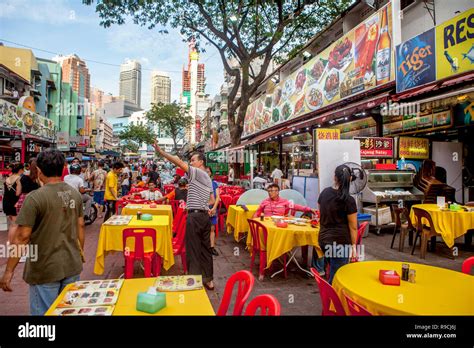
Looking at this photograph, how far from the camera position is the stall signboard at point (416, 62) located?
29.3ft

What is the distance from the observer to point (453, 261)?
626cm

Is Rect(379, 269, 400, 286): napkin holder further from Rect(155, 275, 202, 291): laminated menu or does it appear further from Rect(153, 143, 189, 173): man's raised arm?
Rect(153, 143, 189, 173): man's raised arm

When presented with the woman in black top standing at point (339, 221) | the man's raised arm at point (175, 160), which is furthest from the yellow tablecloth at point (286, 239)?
the man's raised arm at point (175, 160)

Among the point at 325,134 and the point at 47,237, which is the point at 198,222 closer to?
the point at 47,237

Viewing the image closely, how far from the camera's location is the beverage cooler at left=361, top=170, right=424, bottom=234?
8891 mm

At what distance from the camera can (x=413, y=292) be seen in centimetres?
247

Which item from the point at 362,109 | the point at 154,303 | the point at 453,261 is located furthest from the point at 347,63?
the point at 154,303

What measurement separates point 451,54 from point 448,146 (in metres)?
4.36

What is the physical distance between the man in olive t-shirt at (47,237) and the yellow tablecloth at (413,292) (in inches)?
93.2

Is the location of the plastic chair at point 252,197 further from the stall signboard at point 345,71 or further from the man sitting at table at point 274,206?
the stall signboard at point 345,71

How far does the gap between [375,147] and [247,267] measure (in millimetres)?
6155

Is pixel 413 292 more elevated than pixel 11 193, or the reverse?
pixel 11 193

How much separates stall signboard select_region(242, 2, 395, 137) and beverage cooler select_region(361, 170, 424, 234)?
11.0 feet

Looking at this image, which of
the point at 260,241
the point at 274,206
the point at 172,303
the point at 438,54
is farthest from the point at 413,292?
the point at 438,54
